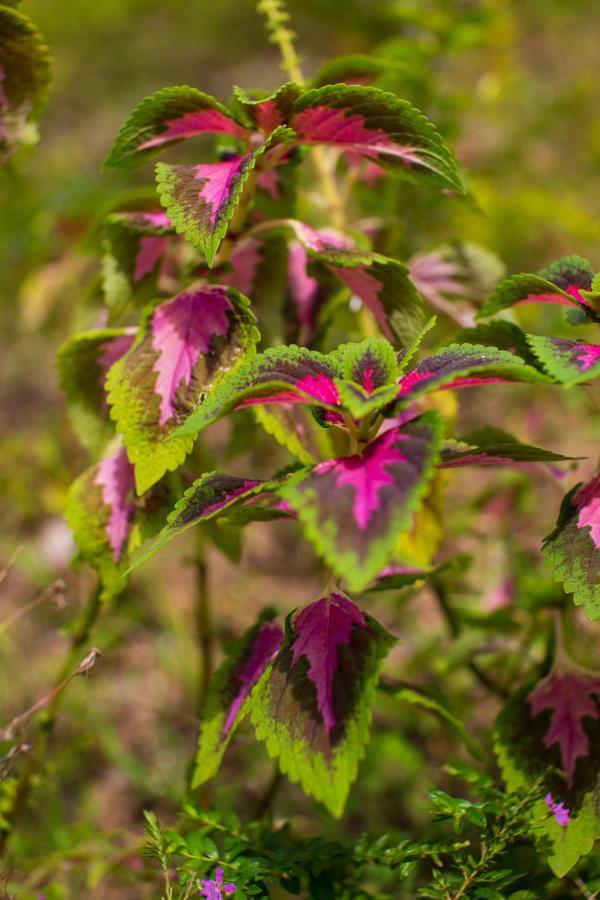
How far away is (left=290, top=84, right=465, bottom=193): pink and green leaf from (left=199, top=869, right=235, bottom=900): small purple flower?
0.66m

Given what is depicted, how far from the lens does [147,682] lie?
1.68 metres

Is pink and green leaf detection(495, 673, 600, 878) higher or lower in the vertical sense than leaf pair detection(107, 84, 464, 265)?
lower

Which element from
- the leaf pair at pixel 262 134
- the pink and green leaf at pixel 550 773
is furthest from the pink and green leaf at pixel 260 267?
the pink and green leaf at pixel 550 773

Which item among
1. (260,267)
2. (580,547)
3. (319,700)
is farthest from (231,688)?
(260,267)

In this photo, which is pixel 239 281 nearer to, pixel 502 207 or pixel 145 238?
pixel 145 238

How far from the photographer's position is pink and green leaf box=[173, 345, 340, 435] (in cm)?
70

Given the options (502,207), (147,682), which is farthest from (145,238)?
(502,207)

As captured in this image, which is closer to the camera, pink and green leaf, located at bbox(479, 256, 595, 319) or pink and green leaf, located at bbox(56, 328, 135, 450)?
pink and green leaf, located at bbox(479, 256, 595, 319)

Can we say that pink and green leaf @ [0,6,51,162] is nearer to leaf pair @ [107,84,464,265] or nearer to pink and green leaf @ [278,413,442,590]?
leaf pair @ [107,84,464,265]

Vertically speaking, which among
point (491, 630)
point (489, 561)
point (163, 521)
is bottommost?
point (489, 561)

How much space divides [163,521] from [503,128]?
2.41 m

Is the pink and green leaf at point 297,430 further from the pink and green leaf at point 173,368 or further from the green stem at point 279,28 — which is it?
the green stem at point 279,28

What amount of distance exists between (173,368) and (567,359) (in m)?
0.36

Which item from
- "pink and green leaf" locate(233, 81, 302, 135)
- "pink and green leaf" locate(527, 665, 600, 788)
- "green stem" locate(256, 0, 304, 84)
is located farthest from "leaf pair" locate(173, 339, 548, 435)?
"green stem" locate(256, 0, 304, 84)
